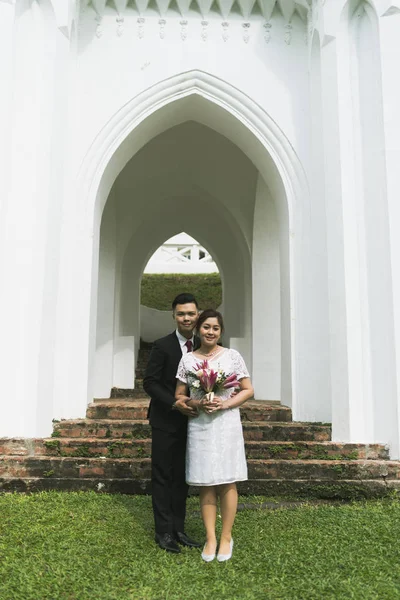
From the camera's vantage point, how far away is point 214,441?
291cm

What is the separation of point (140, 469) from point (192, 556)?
1.64m

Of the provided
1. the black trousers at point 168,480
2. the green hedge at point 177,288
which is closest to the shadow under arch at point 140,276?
the green hedge at point 177,288

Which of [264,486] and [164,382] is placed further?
[264,486]

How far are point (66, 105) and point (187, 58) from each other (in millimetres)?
1582

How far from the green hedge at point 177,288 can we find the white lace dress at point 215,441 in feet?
42.5

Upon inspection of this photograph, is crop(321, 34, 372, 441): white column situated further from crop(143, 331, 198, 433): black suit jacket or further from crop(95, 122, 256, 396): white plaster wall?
crop(95, 122, 256, 396): white plaster wall

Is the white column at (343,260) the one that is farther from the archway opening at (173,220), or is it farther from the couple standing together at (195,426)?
the archway opening at (173,220)

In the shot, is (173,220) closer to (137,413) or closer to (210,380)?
(137,413)

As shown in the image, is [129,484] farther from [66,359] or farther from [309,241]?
[309,241]

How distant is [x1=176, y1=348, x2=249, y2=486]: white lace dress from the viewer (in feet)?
9.43

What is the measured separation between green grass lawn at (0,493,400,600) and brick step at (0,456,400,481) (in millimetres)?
469

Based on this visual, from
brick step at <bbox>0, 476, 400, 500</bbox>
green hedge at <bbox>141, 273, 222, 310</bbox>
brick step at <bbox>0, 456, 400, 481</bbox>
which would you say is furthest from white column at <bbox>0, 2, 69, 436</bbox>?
green hedge at <bbox>141, 273, 222, 310</bbox>

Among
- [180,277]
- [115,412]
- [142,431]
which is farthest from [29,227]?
[180,277]

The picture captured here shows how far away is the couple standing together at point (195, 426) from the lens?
2896mm
